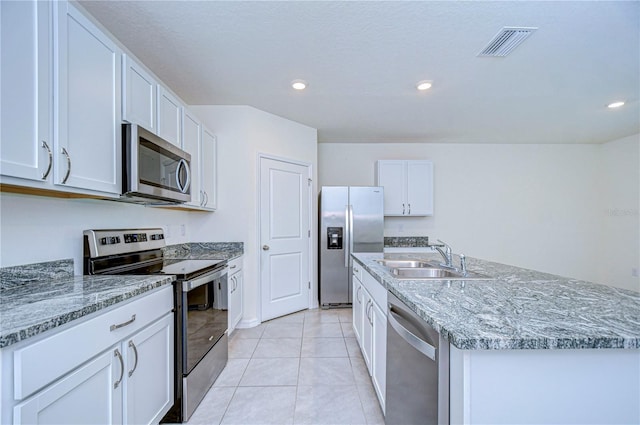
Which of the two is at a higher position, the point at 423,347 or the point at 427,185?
the point at 427,185

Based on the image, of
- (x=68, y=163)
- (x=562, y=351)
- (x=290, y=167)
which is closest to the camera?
(x=562, y=351)

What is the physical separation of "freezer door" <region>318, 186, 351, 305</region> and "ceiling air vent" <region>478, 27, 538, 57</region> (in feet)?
7.42

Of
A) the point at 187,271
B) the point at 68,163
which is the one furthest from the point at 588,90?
the point at 68,163

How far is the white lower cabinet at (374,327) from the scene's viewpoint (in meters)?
1.63

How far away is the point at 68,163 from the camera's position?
1249 mm

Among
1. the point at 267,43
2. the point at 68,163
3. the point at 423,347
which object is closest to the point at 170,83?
the point at 267,43

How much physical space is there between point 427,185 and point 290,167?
2283 mm

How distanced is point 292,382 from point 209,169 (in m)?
2.16

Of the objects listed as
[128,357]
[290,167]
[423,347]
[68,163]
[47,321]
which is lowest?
[128,357]

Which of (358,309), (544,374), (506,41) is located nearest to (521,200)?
(506,41)

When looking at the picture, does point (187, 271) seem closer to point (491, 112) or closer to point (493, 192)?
point (491, 112)

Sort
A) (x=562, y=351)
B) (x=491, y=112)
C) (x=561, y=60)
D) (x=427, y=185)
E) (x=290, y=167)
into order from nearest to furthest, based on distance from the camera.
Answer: (x=562, y=351) → (x=561, y=60) → (x=491, y=112) → (x=290, y=167) → (x=427, y=185)

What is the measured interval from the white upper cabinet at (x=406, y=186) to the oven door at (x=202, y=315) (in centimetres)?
298

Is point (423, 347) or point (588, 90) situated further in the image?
point (588, 90)
